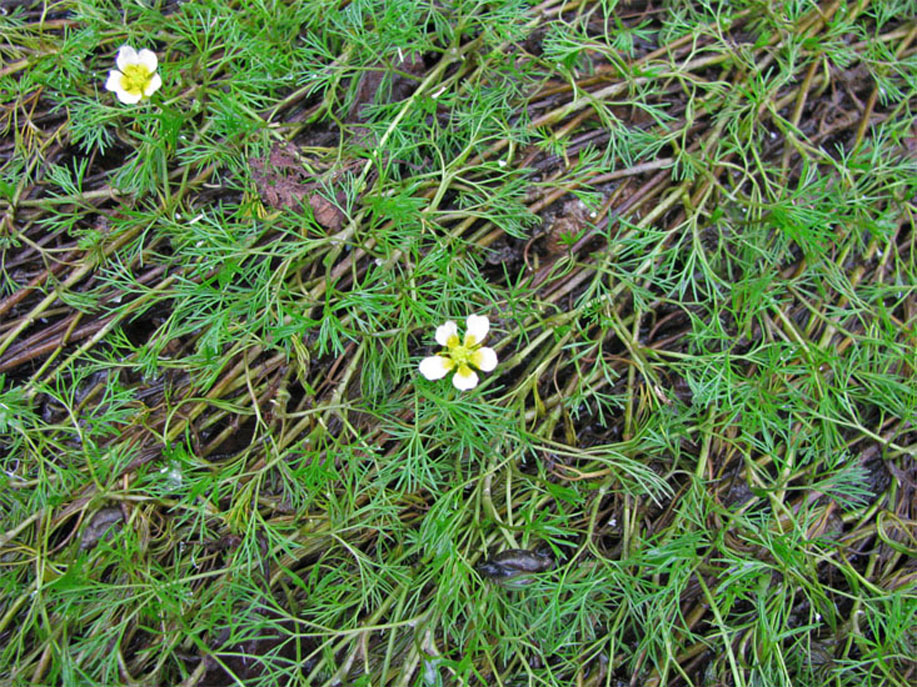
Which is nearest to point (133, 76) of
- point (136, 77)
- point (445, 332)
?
point (136, 77)

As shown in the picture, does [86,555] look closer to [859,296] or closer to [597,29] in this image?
[597,29]

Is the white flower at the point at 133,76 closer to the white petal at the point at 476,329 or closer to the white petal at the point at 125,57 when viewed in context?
the white petal at the point at 125,57

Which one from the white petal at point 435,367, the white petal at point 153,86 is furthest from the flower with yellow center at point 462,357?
the white petal at point 153,86

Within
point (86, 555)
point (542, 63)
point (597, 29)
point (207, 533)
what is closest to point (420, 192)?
point (542, 63)

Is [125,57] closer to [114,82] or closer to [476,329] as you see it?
[114,82]

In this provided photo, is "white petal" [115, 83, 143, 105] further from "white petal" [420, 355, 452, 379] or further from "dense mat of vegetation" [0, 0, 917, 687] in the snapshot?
"white petal" [420, 355, 452, 379]

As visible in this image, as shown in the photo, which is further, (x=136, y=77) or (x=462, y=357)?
(x=136, y=77)

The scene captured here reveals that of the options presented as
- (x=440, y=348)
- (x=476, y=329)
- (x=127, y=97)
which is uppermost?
(x=127, y=97)
